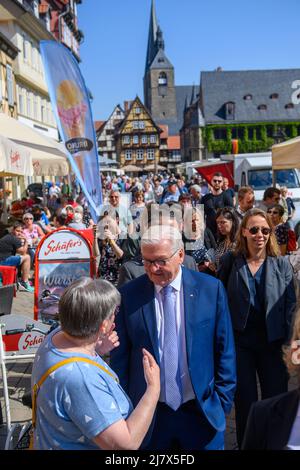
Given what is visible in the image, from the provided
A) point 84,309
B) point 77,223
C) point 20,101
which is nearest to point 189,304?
point 84,309

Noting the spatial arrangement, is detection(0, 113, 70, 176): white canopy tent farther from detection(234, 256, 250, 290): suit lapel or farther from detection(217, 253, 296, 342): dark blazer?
detection(217, 253, 296, 342): dark blazer

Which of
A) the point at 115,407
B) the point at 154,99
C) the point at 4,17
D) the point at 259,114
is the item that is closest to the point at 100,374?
the point at 115,407

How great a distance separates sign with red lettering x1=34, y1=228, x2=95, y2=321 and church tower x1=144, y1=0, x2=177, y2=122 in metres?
120

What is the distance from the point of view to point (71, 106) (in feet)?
24.0

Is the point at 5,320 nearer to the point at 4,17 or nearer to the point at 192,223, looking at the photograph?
the point at 192,223

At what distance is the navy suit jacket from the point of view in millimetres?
2779

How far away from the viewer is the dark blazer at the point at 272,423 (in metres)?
1.69

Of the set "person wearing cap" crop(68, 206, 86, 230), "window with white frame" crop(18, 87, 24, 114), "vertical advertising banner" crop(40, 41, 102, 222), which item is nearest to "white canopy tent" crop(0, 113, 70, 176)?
"person wearing cap" crop(68, 206, 86, 230)

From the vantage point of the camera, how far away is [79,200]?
63.3 feet

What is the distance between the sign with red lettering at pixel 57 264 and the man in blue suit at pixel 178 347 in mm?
3020

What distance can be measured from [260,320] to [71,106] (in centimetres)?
464

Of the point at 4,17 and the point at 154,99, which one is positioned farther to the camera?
the point at 154,99

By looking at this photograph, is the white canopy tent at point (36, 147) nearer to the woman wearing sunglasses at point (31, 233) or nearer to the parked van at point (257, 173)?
the woman wearing sunglasses at point (31, 233)

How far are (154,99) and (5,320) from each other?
402 feet
